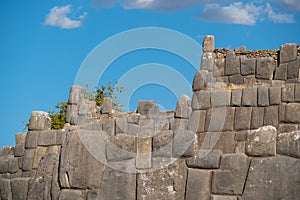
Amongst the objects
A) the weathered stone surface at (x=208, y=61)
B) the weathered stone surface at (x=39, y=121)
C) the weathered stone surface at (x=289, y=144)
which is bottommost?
the weathered stone surface at (x=289, y=144)

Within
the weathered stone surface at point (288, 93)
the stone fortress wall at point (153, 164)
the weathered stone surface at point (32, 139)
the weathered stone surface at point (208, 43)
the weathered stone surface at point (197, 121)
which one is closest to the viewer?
the stone fortress wall at point (153, 164)

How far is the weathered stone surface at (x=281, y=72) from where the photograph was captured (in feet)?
71.2

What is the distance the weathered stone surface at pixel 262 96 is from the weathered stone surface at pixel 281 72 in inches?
56.3

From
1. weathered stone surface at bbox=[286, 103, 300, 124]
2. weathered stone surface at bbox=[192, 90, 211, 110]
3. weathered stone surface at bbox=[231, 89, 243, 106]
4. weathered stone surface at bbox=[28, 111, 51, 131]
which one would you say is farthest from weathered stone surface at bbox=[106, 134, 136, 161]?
weathered stone surface at bbox=[192, 90, 211, 110]

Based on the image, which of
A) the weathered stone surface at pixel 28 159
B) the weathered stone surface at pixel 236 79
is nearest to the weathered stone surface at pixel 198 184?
the weathered stone surface at pixel 28 159

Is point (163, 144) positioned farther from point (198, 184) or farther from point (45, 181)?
point (45, 181)

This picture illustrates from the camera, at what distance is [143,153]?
930 cm

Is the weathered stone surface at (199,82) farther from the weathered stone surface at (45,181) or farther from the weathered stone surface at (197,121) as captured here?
the weathered stone surface at (45,181)

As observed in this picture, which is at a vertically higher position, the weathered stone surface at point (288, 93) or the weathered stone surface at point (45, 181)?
the weathered stone surface at point (288, 93)

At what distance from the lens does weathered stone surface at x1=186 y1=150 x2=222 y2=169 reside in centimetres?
859

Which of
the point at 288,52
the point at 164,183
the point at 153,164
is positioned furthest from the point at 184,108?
the point at 164,183

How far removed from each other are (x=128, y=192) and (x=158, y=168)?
22.5 inches

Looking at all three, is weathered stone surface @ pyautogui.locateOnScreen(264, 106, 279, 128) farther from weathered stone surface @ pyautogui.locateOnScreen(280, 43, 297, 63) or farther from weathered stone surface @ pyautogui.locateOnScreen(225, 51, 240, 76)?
weathered stone surface @ pyautogui.locateOnScreen(225, 51, 240, 76)

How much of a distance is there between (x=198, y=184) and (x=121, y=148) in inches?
55.7
